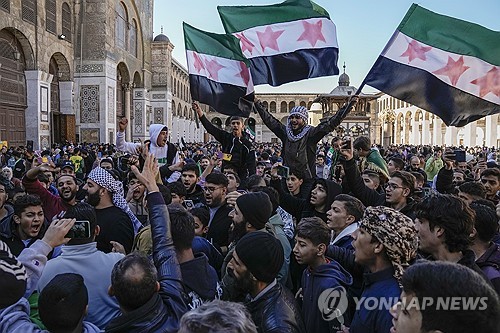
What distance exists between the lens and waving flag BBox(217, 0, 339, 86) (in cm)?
627

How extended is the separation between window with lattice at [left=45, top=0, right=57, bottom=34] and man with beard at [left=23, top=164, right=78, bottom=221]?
15725 millimetres

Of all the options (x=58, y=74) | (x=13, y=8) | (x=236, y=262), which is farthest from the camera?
(x=58, y=74)

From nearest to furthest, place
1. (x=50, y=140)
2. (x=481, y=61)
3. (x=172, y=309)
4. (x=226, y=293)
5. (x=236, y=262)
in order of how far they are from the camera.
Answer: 1. (x=172, y=309)
2. (x=236, y=262)
3. (x=226, y=293)
4. (x=481, y=61)
5. (x=50, y=140)

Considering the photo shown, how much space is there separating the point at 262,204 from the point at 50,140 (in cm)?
1842

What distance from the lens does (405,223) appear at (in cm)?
249

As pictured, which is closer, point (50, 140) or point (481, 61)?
point (481, 61)

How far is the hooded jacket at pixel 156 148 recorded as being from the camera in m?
6.88

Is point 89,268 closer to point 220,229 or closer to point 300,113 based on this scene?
point 220,229

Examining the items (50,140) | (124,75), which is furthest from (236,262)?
(124,75)

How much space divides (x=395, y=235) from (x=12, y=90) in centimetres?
1745

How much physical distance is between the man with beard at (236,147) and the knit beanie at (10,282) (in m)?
4.46

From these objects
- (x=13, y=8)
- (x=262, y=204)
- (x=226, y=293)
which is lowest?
(x=226, y=293)

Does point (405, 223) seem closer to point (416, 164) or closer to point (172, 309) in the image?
point (172, 309)

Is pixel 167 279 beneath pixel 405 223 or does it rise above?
beneath
